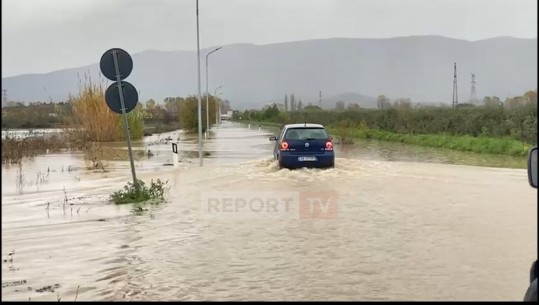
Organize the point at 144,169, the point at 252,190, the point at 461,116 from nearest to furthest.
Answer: the point at 252,190
the point at 144,169
the point at 461,116

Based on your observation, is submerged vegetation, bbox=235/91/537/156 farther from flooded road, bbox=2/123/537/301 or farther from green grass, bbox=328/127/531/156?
flooded road, bbox=2/123/537/301

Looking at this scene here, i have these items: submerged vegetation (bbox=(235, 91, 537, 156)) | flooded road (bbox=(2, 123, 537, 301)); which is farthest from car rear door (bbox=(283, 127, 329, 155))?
submerged vegetation (bbox=(235, 91, 537, 156))

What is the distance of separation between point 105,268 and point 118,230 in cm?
281

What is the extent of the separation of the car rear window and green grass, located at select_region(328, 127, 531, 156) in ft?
46.5

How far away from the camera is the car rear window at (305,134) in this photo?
2036cm

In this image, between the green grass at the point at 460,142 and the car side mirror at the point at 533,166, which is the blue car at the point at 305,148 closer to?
the green grass at the point at 460,142

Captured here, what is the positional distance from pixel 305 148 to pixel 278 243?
10660mm

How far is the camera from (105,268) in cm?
820

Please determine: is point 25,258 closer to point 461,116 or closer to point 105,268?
point 105,268

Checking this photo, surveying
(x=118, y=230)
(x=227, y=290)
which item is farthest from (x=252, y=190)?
(x=227, y=290)
